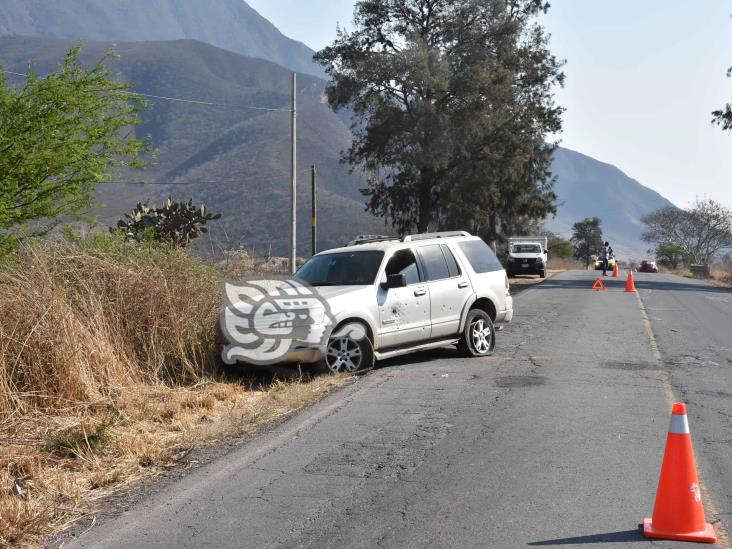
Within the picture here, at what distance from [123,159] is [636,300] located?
1791cm

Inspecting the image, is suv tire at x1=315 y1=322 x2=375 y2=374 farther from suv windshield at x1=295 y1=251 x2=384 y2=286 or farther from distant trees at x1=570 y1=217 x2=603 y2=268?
distant trees at x1=570 y1=217 x2=603 y2=268

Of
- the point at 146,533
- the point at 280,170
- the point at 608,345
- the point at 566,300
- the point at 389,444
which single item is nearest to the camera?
the point at 146,533

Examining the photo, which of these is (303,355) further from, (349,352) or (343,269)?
(343,269)

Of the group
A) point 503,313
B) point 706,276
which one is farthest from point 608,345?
point 706,276

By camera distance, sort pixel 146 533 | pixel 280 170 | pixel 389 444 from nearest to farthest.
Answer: pixel 146 533, pixel 389 444, pixel 280 170

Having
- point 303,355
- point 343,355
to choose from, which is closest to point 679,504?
point 303,355

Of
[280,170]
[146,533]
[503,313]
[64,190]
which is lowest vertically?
[146,533]

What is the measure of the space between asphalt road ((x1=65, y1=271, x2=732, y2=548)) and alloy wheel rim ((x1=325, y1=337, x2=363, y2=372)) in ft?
0.89

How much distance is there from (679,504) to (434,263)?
754 cm

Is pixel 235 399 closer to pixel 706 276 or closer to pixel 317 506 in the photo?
pixel 317 506

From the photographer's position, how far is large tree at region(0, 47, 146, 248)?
11.5 m

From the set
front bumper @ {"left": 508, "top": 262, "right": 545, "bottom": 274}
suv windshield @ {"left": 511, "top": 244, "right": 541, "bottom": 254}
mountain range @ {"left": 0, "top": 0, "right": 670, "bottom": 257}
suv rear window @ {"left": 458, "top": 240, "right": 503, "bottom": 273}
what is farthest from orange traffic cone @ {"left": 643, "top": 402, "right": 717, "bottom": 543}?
mountain range @ {"left": 0, "top": 0, "right": 670, "bottom": 257}

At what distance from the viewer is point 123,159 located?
45.2 feet

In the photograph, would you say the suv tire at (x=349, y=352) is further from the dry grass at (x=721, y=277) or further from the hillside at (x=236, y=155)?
the hillside at (x=236, y=155)
